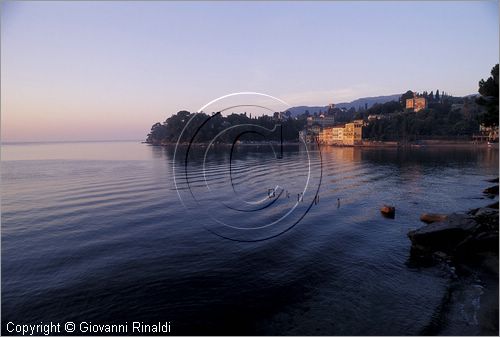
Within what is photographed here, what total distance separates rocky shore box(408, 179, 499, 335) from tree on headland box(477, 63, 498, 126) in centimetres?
1784

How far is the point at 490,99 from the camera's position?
4175cm

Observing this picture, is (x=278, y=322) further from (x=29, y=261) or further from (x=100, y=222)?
(x=100, y=222)

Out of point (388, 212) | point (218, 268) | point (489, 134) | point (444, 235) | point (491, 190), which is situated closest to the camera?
point (218, 268)

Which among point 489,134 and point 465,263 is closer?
point 465,263

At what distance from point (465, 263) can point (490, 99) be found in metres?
31.6

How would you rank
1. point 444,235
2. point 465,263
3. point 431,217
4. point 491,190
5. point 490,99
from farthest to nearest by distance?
point 491,190
point 490,99
point 431,217
point 444,235
point 465,263

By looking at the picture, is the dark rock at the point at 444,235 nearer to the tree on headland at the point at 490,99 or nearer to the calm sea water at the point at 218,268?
the calm sea water at the point at 218,268

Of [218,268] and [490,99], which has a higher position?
[490,99]

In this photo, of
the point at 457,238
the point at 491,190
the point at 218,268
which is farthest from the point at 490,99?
the point at 218,268

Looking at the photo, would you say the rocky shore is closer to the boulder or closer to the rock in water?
the boulder

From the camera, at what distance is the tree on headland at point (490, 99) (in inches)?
1565

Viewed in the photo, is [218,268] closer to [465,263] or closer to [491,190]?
[465,263]

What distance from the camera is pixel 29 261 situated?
22688mm

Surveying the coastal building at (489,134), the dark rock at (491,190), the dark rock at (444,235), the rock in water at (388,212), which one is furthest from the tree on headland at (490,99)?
the coastal building at (489,134)
